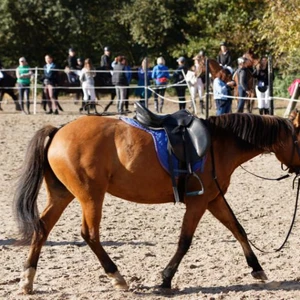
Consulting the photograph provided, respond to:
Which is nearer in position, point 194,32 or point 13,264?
point 13,264

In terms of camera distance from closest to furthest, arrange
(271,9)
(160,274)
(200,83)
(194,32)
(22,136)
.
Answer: (160,274), (22,136), (271,9), (200,83), (194,32)

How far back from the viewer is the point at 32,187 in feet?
20.2

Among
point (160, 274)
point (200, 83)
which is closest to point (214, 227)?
point (160, 274)

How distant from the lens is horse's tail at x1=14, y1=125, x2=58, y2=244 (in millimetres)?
6129

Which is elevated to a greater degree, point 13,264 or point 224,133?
point 224,133

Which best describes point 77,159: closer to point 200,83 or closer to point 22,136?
point 22,136

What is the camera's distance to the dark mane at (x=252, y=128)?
6.23 m

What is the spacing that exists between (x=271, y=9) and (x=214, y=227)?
11.6 metres

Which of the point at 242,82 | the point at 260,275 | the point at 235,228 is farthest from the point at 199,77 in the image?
the point at 260,275

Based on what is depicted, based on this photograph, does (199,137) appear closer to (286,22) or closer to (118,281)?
(118,281)

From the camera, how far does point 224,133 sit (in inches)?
246

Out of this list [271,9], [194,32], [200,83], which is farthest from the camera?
[194,32]

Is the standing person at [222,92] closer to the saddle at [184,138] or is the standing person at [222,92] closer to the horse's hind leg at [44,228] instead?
the saddle at [184,138]

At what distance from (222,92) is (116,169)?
11.0 meters
